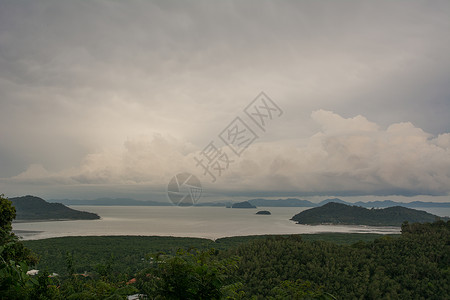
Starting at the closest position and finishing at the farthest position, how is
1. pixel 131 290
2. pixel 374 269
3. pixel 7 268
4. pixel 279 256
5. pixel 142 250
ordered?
pixel 7 268 < pixel 131 290 < pixel 374 269 < pixel 279 256 < pixel 142 250

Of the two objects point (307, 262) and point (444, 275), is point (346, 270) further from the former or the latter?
point (444, 275)

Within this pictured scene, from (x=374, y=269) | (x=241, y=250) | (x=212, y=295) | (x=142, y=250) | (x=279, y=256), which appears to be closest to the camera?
(x=212, y=295)

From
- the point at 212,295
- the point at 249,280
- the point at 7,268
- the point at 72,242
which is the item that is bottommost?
the point at 72,242

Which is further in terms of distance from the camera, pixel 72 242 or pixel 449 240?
pixel 72 242

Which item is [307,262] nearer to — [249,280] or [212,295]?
[249,280]

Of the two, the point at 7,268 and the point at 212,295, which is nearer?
the point at 7,268

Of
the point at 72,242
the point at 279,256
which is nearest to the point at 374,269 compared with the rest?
the point at 279,256

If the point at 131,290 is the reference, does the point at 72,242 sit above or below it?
below

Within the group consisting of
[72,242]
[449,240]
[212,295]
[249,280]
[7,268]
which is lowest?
[72,242]

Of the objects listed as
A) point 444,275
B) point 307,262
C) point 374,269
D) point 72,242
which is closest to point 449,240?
point 444,275
